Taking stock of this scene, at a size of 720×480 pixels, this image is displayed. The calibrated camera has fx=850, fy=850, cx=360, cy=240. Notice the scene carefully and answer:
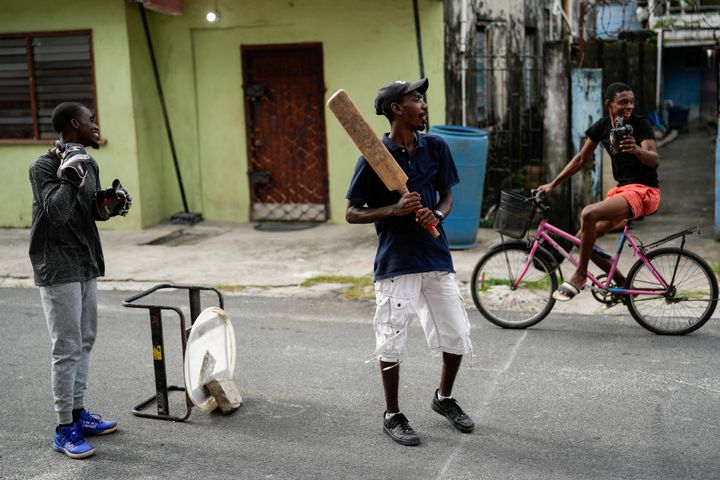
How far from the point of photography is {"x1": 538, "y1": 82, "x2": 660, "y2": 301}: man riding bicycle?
6219 mm

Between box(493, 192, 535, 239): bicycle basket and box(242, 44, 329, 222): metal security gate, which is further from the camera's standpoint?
box(242, 44, 329, 222): metal security gate

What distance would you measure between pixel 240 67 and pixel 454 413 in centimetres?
806

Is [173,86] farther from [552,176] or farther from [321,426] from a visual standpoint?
[321,426]

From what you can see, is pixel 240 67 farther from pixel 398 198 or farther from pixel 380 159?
pixel 380 159

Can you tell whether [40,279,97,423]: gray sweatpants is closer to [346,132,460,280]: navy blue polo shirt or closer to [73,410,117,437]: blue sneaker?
[73,410,117,437]: blue sneaker

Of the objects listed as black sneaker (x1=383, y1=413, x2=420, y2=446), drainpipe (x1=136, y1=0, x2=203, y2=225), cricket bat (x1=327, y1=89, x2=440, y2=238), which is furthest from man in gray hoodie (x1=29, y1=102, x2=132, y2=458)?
drainpipe (x1=136, y1=0, x2=203, y2=225)

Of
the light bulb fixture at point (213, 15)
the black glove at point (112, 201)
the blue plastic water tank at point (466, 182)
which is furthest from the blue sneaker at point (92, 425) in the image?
the light bulb fixture at point (213, 15)

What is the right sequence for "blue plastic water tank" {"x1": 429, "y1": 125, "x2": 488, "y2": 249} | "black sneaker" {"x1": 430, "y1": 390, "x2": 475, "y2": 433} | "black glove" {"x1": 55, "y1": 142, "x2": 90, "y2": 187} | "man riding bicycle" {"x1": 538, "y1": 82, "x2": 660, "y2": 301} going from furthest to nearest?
1. "blue plastic water tank" {"x1": 429, "y1": 125, "x2": 488, "y2": 249}
2. "man riding bicycle" {"x1": 538, "y1": 82, "x2": 660, "y2": 301}
3. "black sneaker" {"x1": 430, "y1": 390, "x2": 475, "y2": 433}
4. "black glove" {"x1": 55, "y1": 142, "x2": 90, "y2": 187}

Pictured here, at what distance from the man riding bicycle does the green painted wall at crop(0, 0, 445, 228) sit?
4.77 metres

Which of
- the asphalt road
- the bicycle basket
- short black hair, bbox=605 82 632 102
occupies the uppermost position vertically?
short black hair, bbox=605 82 632 102

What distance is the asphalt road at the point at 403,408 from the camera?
14.3 ft

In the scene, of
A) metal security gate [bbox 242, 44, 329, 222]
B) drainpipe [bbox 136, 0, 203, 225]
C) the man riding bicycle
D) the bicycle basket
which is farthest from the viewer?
drainpipe [bbox 136, 0, 203, 225]

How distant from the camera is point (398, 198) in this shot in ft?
15.0

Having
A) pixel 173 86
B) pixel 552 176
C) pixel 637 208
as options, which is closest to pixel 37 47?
pixel 173 86
